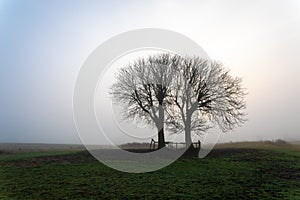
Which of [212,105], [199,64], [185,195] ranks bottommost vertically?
[185,195]

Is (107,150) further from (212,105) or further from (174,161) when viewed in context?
(212,105)

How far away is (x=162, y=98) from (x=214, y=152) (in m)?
7.91

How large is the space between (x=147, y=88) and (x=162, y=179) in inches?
596

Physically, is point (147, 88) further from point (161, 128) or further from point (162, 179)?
Result: point (162, 179)

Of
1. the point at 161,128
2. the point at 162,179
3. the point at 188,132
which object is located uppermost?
the point at 161,128

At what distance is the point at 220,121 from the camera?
105 feet

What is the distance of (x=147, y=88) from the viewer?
3256 cm

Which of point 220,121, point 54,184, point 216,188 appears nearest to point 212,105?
point 220,121

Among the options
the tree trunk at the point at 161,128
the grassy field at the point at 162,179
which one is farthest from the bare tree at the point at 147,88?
the grassy field at the point at 162,179

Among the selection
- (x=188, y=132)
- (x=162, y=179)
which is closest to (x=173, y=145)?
(x=188, y=132)

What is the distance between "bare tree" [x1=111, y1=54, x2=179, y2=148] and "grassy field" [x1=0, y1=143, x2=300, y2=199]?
23.7ft

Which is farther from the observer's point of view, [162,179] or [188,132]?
[188,132]

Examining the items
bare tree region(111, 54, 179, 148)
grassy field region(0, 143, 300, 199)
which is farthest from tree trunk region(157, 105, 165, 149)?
grassy field region(0, 143, 300, 199)

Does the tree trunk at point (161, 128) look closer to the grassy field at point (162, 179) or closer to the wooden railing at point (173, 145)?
the wooden railing at point (173, 145)
